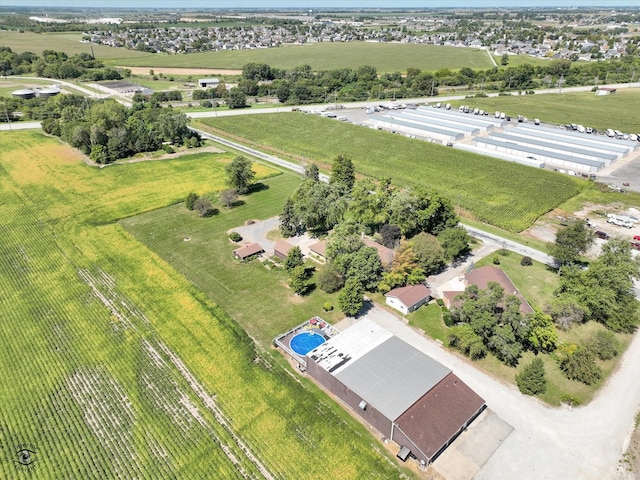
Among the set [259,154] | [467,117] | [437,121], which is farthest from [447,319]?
[467,117]

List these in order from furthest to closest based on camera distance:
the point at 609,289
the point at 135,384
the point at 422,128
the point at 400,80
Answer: the point at 400,80
the point at 422,128
the point at 609,289
the point at 135,384

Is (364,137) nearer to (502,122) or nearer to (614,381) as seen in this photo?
(502,122)

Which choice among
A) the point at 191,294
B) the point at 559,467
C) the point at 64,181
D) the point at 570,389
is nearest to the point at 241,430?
the point at 191,294

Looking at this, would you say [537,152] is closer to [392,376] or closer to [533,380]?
[533,380]

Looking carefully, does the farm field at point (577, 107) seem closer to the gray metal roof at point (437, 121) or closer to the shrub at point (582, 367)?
the gray metal roof at point (437, 121)

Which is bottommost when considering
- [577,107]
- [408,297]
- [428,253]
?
[408,297]

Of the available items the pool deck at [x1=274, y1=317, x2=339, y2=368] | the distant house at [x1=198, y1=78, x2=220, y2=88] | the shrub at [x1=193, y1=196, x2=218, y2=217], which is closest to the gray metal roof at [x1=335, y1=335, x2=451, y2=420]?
the pool deck at [x1=274, y1=317, x2=339, y2=368]

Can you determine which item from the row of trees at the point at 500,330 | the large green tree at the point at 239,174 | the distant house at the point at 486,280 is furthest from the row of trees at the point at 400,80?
the row of trees at the point at 500,330
